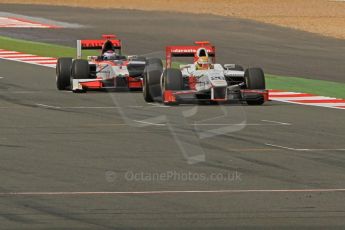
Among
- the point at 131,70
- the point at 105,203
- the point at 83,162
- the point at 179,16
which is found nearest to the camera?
the point at 105,203

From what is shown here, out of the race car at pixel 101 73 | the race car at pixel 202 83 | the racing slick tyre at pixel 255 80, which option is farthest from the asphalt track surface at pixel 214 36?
the racing slick tyre at pixel 255 80

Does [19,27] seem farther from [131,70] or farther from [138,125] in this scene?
[138,125]

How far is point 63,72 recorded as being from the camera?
29641 millimetres

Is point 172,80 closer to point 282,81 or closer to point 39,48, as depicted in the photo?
point 282,81

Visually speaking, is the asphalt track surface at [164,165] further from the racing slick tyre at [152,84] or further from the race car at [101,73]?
the race car at [101,73]

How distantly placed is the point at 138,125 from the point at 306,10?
46544mm

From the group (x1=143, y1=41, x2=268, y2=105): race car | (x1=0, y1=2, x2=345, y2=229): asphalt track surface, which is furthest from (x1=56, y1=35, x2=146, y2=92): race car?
(x1=143, y1=41, x2=268, y2=105): race car

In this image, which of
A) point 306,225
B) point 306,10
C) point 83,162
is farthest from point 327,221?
point 306,10

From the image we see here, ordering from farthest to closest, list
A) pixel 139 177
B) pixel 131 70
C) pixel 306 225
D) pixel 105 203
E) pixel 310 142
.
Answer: pixel 131 70, pixel 310 142, pixel 139 177, pixel 105 203, pixel 306 225

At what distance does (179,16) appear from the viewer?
63375 millimetres

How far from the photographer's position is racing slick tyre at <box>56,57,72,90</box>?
97.1 feet

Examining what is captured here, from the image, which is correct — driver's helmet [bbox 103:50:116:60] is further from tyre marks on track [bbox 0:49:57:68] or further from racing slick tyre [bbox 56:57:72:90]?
Result: tyre marks on track [bbox 0:49:57:68]

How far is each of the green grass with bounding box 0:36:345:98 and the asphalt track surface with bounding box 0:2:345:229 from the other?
3797 millimetres

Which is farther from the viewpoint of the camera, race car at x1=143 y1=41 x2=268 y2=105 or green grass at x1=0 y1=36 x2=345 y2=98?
green grass at x1=0 y1=36 x2=345 y2=98
